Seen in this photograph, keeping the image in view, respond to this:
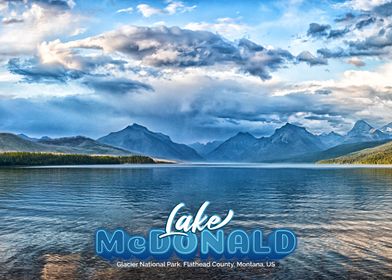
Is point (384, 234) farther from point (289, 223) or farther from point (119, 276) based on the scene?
point (119, 276)

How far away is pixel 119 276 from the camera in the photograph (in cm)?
2891

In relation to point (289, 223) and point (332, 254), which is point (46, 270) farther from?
point (289, 223)

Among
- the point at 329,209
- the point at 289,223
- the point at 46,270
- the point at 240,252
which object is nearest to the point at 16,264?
the point at 46,270

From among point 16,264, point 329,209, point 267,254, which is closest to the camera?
point 16,264

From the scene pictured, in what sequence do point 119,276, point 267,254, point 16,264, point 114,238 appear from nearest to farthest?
point 119,276, point 16,264, point 267,254, point 114,238

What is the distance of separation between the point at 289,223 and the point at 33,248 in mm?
29746

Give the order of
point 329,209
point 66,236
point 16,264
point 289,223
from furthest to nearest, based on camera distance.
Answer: point 329,209
point 289,223
point 66,236
point 16,264

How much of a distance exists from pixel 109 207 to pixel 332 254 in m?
A: 40.6

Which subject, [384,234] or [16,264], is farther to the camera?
[384,234]

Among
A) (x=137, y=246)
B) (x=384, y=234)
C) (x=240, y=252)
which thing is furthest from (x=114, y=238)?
(x=384, y=234)

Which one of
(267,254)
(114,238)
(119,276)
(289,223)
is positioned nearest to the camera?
(119,276)

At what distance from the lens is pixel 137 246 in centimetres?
3534

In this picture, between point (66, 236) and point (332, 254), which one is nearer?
point (332, 254)

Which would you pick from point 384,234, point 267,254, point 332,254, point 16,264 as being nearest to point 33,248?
point 16,264
